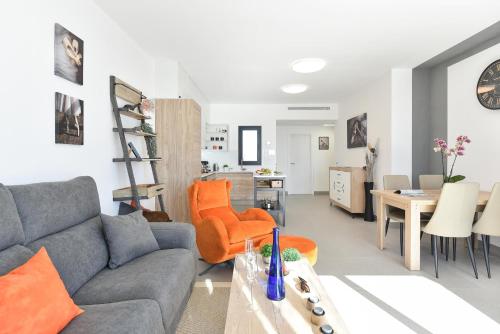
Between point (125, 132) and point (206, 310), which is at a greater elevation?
point (125, 132)

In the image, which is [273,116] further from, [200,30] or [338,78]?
[200,30]

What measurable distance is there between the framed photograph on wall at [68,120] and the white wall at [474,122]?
454 cm

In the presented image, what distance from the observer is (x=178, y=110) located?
148 inches

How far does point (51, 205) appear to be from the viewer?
1.49 m

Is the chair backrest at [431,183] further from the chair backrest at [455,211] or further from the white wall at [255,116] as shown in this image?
the white wall at [255,116]

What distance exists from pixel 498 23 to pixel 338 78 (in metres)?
2.17

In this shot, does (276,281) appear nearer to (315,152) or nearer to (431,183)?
(431,183)

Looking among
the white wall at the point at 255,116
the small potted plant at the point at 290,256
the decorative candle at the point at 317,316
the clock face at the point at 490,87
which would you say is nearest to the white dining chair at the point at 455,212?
the clock face at the point at 490,87

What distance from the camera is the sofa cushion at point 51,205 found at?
1.35 m

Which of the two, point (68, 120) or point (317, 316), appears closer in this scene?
point (317, 316)

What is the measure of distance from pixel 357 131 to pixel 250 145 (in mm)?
2614

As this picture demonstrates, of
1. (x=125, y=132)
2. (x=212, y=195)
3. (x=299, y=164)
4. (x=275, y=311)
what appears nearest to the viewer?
(x=275, y=311)

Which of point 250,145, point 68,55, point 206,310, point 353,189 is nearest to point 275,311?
point 206,310

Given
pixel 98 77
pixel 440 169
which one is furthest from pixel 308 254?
pixel 440 169
